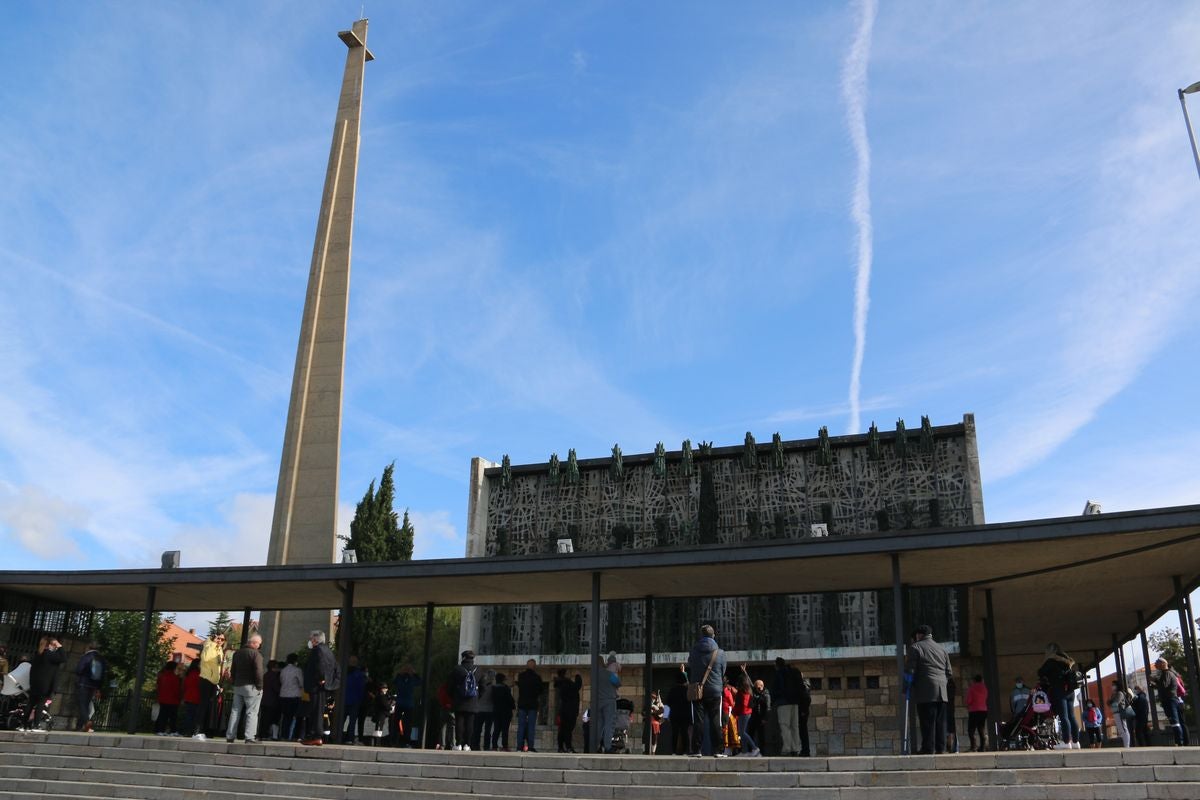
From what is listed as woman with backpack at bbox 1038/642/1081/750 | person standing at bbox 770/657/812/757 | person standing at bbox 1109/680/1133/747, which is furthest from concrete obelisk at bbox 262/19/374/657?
woman with backpack at bbox 1038/642/1081/750

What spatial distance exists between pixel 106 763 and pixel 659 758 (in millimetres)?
7406

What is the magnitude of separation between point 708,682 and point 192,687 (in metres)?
8.33

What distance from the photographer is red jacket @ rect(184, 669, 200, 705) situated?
15.2m

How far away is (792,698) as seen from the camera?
14.3m

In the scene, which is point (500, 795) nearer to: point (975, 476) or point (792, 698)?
point (792, 698)

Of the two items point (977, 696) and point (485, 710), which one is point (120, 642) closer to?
point (485, 710)

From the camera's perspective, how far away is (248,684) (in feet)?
43.4

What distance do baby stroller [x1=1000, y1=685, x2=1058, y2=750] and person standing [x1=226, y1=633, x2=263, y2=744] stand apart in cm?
998

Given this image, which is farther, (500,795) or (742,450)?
(742,450)

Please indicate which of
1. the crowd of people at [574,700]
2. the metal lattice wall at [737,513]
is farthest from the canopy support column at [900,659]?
the metal lattice wall at [737,513]

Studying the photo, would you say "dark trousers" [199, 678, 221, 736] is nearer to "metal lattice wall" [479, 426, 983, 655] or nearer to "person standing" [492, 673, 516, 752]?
"person standing" [492, 673, 516, 752]

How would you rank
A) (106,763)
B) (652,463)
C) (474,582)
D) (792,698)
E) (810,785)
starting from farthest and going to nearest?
(652,463) < (474,582) < (792,698) < (106,763) < (810,785)

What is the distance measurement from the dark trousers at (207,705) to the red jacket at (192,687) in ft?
0.33

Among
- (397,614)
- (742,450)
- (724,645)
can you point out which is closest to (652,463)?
(742,450)
